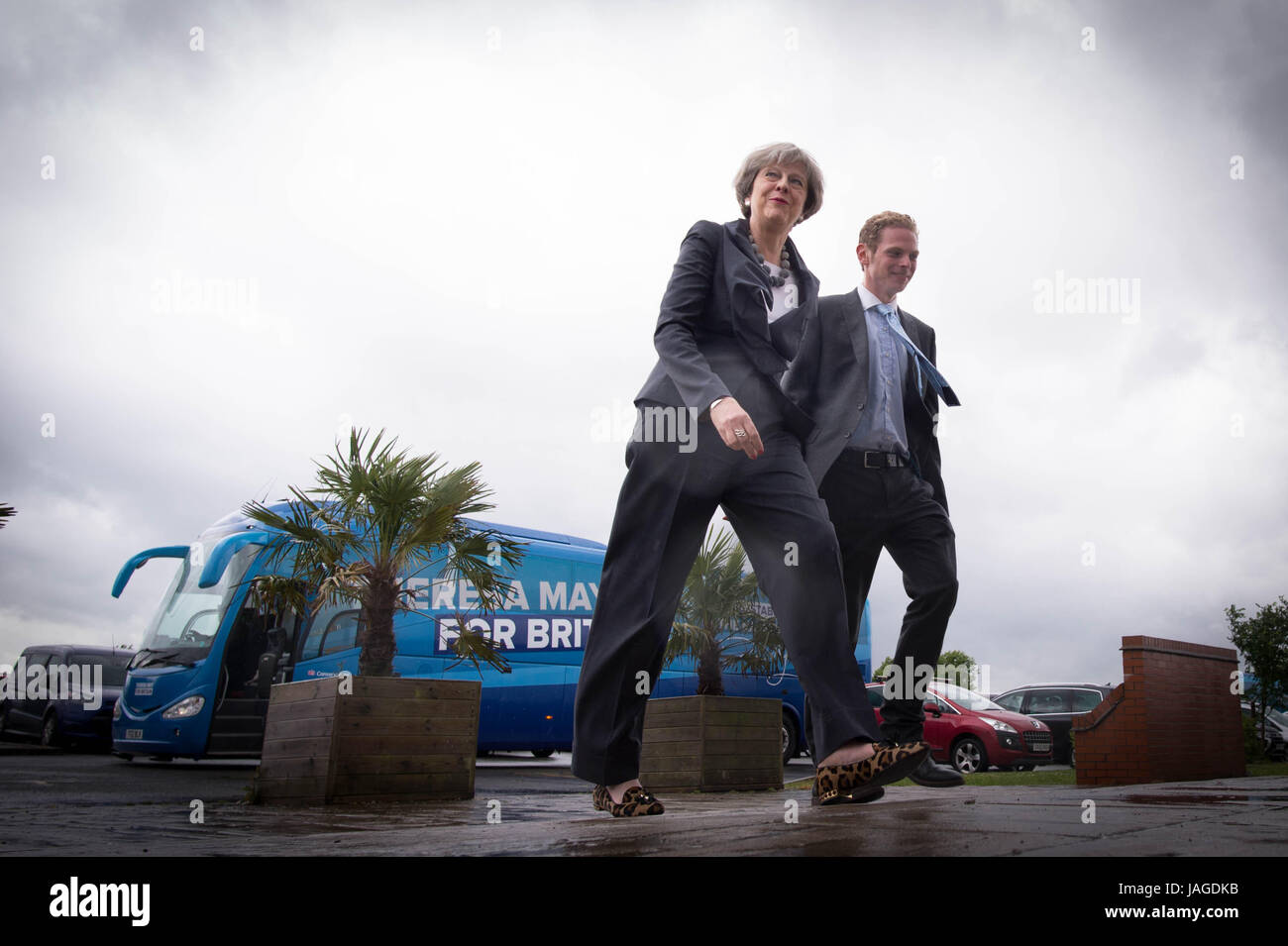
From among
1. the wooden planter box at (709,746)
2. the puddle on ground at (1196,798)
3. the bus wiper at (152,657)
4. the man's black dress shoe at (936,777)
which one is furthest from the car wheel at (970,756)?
the man's black dress shoe at (936,777)

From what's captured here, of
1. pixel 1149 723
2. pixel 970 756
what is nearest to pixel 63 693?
pixel 970 756

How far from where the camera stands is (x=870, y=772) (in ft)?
9.93

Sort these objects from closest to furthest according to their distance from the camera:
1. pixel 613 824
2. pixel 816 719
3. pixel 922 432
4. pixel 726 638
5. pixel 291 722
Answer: pixel 613 824
pixel 816 719
pixel 922 432
pixel 291 722
pixel 726 638

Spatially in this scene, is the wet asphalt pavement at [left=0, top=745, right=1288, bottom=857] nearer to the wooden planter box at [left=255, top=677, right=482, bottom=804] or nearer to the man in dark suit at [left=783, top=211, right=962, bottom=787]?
the man in dark suit at [left=783, top=211, right=962, bottom=787]

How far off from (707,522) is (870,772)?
0.88 metres

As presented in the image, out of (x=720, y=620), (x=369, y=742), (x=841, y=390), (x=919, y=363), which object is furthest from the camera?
(x=720, y=620)

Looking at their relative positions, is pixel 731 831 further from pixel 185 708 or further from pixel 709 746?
pixel 185 708

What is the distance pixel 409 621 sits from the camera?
1370cm

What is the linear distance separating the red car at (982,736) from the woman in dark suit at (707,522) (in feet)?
40.1

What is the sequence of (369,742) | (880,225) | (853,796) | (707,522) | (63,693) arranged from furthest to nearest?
(63,693) < (369,742) < (880,225) < (707,522) < (853,796)

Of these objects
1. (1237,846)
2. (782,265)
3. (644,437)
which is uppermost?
(782,265)
